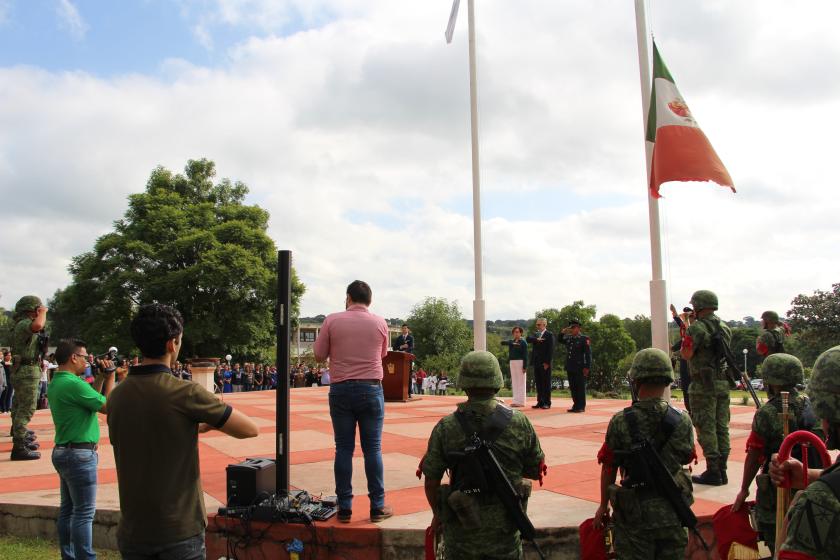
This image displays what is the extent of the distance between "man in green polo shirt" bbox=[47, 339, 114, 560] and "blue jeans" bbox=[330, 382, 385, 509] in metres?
1.69

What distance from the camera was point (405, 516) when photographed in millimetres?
5215

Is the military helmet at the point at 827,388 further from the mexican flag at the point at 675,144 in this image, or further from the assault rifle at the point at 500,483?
the mexican flag at the point at 675,144

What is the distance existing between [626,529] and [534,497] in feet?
7.65

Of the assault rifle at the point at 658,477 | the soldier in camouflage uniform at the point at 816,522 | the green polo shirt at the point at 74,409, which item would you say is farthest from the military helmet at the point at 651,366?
the green polo shirt at the point at 74,409

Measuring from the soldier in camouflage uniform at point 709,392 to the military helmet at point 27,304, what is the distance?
24.9 feet

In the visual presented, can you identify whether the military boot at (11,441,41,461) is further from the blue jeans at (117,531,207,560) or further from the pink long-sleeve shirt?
the blue jeans at (117,531,207,560)

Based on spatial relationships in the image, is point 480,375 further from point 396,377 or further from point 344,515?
point 396,377

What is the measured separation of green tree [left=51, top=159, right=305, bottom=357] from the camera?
34281 millimetres

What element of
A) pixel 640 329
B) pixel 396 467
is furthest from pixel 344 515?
pixel 640 329

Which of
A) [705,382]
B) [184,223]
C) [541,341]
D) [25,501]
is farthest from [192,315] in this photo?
[705,382]

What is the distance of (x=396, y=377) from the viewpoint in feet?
52.0

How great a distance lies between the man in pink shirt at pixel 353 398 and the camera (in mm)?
5074

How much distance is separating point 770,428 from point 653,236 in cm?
476

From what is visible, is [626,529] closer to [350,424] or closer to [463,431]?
[463,431]
